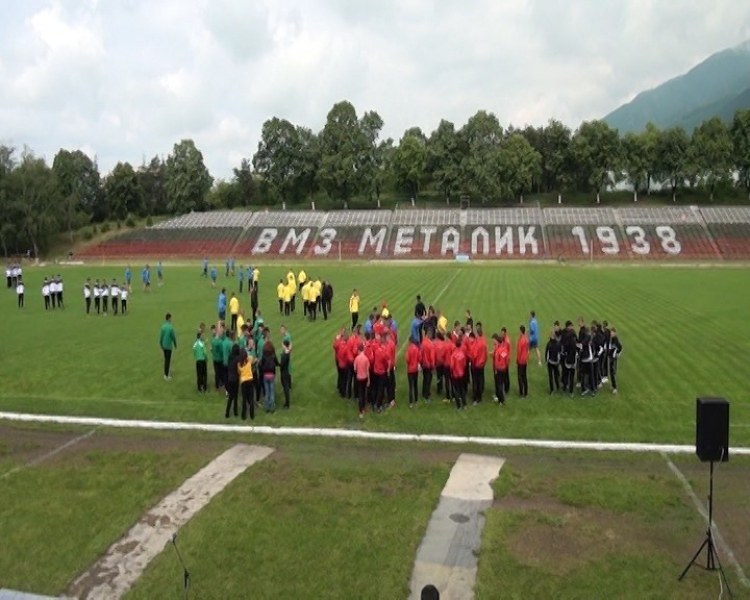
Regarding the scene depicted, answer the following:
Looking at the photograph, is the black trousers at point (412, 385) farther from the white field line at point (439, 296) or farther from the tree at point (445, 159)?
the tree at point (445, 159)

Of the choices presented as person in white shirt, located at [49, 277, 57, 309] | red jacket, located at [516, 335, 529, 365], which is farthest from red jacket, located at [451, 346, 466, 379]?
person in white shirt, located at [49, 277, 57, 309]

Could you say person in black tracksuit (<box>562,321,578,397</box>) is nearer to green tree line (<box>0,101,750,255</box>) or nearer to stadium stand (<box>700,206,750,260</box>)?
stadium stand (<box>700,206,750,260</box>)

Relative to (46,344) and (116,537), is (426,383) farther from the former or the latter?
(46,344)

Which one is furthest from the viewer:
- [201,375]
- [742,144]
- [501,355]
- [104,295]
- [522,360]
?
[742,144]

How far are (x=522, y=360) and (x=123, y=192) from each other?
90451 millimetres

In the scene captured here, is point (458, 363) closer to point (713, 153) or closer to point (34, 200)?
point (34, 200)

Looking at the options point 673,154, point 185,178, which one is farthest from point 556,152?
point 185,178

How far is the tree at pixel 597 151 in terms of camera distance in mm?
87188

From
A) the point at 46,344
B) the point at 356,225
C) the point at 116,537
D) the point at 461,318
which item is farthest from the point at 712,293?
the point at 356,225

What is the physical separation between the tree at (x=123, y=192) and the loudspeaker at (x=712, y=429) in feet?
317

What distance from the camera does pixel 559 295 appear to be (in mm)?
34125

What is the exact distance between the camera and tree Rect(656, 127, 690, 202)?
84.2 meters

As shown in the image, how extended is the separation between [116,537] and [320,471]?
3.40 meters

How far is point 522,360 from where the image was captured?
1522 centimetres
